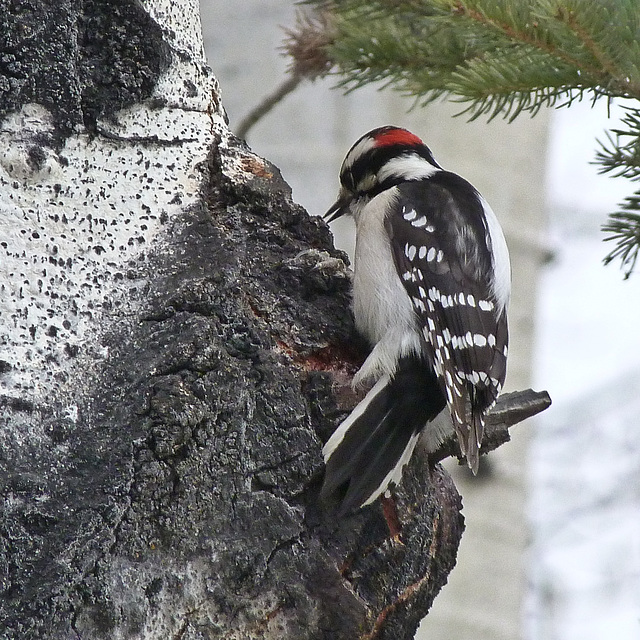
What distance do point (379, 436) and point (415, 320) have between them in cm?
40

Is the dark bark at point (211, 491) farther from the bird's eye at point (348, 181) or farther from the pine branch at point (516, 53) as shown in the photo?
the bird's eye at point (348, 181)

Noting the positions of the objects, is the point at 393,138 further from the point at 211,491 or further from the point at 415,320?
the point at 211,491

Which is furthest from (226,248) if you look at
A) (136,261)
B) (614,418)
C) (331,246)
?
(614,418)

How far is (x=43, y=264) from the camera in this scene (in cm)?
131

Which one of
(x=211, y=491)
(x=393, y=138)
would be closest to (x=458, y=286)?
(x=393, y=138)

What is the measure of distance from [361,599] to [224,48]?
1900 millimetres

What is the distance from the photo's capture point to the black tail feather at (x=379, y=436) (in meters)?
1.38

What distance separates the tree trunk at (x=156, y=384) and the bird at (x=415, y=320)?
60 mm

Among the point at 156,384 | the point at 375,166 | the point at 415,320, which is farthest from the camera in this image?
the point at 375,166

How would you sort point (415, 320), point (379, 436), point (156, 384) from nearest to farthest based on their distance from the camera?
point (156, 384)
point (379, 436)
point (415, 320)

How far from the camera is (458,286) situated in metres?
1.85

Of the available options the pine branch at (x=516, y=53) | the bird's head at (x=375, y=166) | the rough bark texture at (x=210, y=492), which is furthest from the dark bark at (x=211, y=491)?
the bird's head at (x=375, y=166)

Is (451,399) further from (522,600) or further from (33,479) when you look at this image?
(522,600)

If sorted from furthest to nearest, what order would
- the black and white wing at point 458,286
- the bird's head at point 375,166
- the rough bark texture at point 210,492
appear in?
the bird's head at point 375,166, the black and white wing at point 458,286, the rough bark texture at point 210,492
